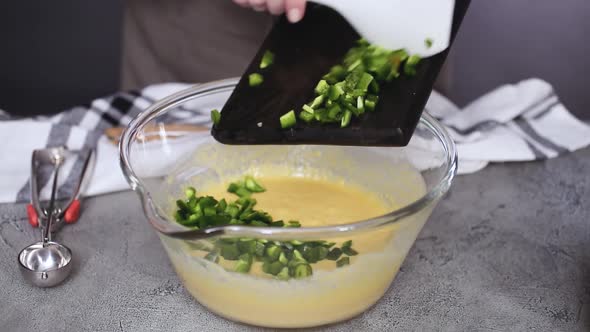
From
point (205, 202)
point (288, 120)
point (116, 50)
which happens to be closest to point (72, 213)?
point (205, 202)

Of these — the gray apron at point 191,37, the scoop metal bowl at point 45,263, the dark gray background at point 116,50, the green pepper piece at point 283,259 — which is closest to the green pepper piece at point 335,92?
the green pepper piece at point 283,259

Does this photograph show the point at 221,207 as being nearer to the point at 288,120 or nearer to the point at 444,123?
the point at 288,120

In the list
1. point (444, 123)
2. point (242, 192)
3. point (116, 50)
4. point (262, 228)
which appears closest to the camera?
point (262, 228)

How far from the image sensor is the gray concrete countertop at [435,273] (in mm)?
967

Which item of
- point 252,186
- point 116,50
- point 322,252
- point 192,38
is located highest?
point 322,252

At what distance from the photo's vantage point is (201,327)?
0.95m

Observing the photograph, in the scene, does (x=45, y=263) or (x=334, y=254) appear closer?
(x=334, y=254)

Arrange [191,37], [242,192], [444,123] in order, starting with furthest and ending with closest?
1. [191,37]
2. [444,123]
3. [242,192]

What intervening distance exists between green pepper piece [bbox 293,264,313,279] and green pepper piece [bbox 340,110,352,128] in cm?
18

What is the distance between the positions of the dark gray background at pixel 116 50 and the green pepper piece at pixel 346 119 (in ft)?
5.18

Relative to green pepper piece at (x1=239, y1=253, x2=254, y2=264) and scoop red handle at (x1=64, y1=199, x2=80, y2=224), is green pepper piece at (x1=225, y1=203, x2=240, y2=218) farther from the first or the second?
scoop red handle at (x1=64, y1=199, x2=80, y2=224)

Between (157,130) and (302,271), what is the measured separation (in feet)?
1.24

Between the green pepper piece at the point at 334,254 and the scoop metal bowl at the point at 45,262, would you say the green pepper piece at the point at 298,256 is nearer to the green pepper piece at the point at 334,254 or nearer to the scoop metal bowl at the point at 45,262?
the green pepper piece at the point at 334,254

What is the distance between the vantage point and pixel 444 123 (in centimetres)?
138
